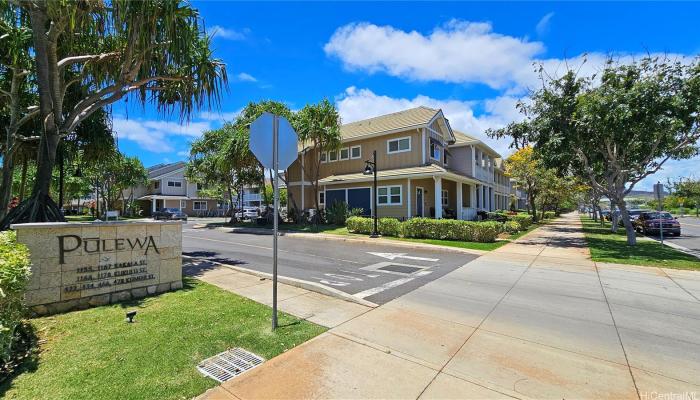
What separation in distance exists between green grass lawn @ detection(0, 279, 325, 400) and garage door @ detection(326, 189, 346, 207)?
19651 mm

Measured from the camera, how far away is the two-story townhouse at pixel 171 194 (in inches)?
2056

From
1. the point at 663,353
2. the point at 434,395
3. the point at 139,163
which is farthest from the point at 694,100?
the point at 139,163

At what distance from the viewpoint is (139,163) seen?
42.5m

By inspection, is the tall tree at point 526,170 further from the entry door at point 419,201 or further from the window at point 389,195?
the window at point 389,195

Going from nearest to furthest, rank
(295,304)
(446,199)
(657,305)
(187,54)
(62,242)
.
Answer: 1. (62,242)
2. (295,304)
3. (657,305)
4. (187,54)
5. (446,199)

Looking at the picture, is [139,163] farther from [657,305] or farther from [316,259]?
[657,305]

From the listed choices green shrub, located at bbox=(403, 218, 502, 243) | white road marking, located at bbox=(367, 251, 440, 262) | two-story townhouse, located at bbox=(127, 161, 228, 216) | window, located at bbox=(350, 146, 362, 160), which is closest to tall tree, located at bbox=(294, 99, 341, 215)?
window, located at bbox=(350, 146, 362, 160)

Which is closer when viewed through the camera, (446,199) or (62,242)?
(62,242)

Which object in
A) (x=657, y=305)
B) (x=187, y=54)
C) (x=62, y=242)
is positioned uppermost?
(x=187, y=54)

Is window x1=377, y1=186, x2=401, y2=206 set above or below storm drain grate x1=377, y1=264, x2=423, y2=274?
above

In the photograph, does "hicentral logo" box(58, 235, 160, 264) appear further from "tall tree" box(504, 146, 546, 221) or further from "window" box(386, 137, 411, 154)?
"tall tree" box(504, 146, 546, 221)

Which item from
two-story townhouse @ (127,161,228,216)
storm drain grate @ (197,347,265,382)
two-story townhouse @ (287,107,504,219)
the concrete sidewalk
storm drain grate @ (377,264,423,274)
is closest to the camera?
the concrete sidewalk

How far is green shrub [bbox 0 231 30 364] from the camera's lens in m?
3.38

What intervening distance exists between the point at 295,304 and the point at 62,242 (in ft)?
13.1
